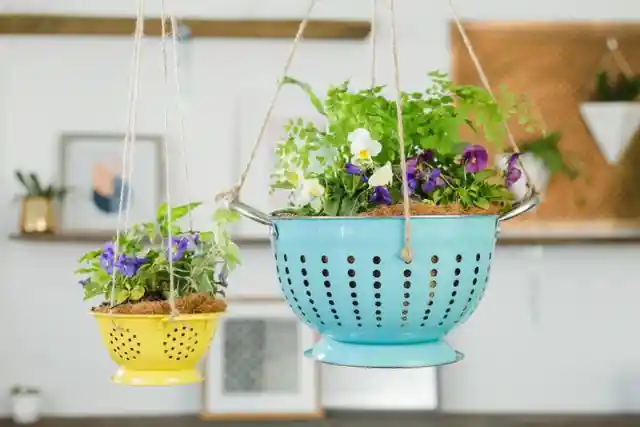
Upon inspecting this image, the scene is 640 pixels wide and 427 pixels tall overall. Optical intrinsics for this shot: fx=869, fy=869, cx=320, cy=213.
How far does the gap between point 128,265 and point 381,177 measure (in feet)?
1.52

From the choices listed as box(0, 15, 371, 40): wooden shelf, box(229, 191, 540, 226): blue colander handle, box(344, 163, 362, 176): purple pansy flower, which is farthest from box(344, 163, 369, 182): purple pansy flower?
box(0, 15, 371, 40): wooden shelf

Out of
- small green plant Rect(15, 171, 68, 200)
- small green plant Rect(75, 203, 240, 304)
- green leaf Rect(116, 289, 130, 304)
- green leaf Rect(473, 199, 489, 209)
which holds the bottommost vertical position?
green leaf Rect(116, 289, 130, 304)

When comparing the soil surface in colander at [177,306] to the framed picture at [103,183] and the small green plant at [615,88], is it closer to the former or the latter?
the framed picture at [103,183]

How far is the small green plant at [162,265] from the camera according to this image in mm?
1313

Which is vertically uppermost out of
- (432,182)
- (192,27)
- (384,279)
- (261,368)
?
(192,27)

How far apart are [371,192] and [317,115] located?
5.56 ft

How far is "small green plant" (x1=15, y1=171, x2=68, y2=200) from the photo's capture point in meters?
2.68

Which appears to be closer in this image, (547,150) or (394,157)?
(394,157)

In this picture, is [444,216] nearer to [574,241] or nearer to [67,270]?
[574,241]

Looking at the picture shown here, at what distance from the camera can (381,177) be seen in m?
1.05

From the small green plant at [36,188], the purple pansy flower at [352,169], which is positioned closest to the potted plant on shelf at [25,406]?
the small green plant at [36,188]

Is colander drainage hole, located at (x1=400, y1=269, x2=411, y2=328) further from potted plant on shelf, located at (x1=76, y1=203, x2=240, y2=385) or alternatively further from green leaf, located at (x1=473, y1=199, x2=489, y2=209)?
potted plant on shelf, located at (x1=76, y1=203, x2=240, y2=385)

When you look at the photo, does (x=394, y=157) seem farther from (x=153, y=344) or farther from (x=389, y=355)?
(x=153, y=344)

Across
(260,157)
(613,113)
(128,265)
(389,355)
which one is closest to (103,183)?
(260,157)
